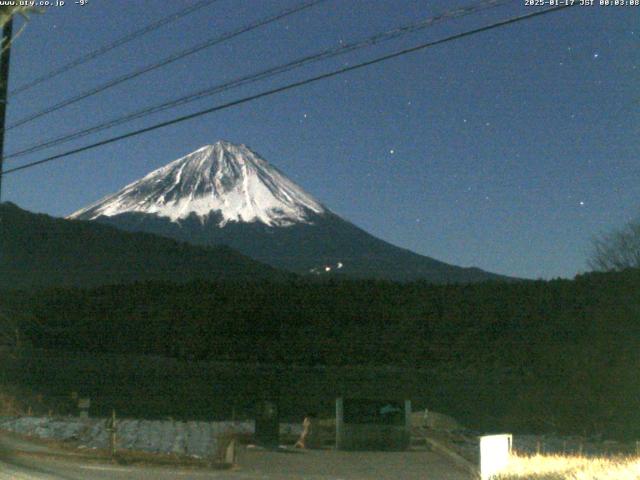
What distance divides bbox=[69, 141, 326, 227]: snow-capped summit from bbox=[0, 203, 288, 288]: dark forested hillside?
33626mm

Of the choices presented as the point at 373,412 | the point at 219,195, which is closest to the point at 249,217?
the point at 219,195

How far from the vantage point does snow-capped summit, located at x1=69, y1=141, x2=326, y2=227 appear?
84812 millimetres

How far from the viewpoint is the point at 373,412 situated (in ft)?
51.5

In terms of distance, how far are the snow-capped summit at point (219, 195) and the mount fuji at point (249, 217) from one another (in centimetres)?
10

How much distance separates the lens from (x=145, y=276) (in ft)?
133

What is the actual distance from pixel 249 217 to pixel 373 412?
71.4m

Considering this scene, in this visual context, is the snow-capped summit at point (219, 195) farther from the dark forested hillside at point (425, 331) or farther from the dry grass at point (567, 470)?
the dry grass at point (567, 470)

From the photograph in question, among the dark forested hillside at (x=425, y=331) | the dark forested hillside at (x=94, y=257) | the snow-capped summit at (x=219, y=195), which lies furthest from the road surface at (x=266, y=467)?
the snow-capped summit at (x=219, y=195)

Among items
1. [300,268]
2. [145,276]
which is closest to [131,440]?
[145,276]

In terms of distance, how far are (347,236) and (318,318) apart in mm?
48885

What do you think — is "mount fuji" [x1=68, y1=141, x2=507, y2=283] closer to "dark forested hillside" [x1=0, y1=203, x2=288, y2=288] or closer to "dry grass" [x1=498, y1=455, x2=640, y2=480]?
"dark forested hillside" [x1=0, y1=203, x2=288, y2=288]

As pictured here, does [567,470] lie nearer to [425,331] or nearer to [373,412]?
[373,412]

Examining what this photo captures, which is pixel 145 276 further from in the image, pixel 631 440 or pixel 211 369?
pixel 631 440

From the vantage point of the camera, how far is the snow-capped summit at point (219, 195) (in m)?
84.8
